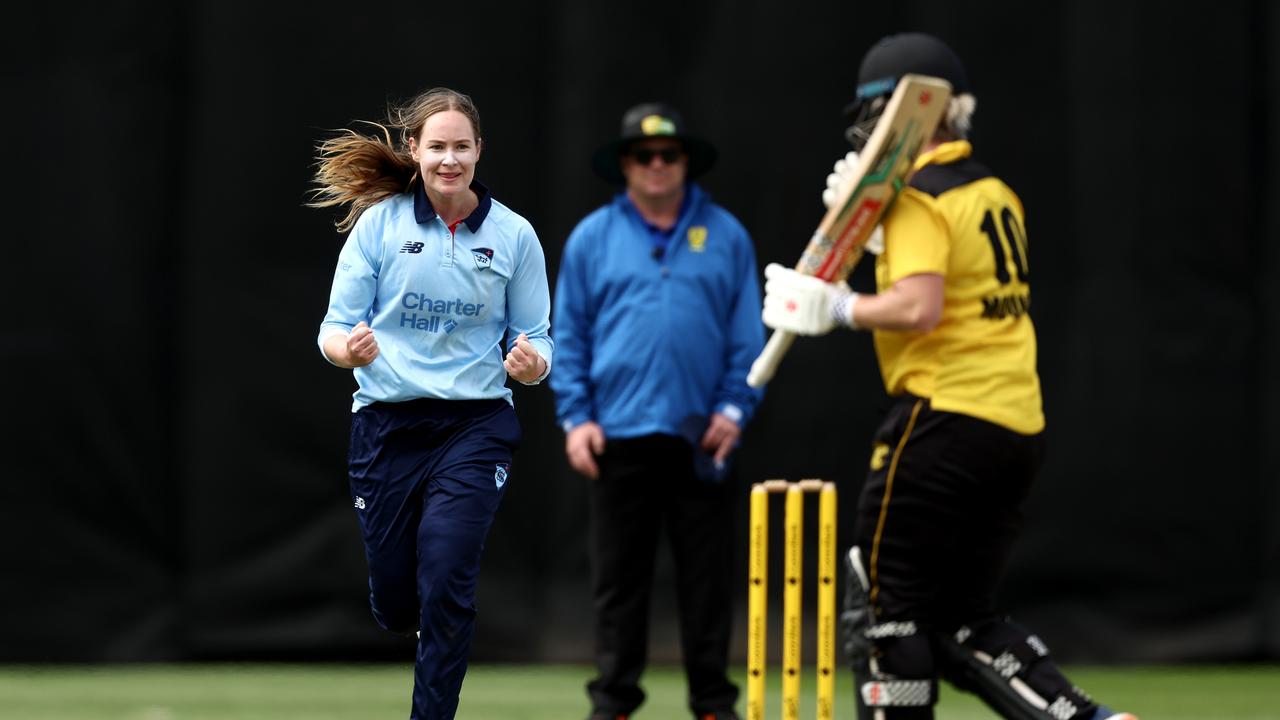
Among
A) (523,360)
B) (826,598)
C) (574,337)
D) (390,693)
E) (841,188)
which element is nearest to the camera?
(523,360)

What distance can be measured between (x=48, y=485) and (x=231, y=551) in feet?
2.07

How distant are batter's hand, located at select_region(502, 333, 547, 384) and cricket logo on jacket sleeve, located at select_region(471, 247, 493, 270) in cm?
19

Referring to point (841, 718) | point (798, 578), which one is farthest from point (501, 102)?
point (798, 578)

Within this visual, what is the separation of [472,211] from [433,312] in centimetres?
22

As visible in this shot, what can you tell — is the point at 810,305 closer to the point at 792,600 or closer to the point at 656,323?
the point at 792,600

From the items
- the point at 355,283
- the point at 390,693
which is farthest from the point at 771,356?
the point at 390,693

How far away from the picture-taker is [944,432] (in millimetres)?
3645

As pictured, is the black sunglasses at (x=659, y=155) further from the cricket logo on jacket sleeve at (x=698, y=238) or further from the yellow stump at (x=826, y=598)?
the yellow stump at (x=826, y=598)

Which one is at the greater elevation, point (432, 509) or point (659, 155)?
point (659, 155)

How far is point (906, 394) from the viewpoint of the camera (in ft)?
12.3

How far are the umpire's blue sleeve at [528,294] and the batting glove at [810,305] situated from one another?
448mm

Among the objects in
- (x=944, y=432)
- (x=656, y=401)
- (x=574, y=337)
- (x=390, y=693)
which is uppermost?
(x=944, y=432)

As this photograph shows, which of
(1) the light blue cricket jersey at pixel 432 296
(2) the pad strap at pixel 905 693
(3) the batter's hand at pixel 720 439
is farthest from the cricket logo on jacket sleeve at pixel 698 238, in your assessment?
(2) the pad strap at pixel 905 693

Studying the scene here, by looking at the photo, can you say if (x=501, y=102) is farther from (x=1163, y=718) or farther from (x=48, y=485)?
(x=1163, y=718)
